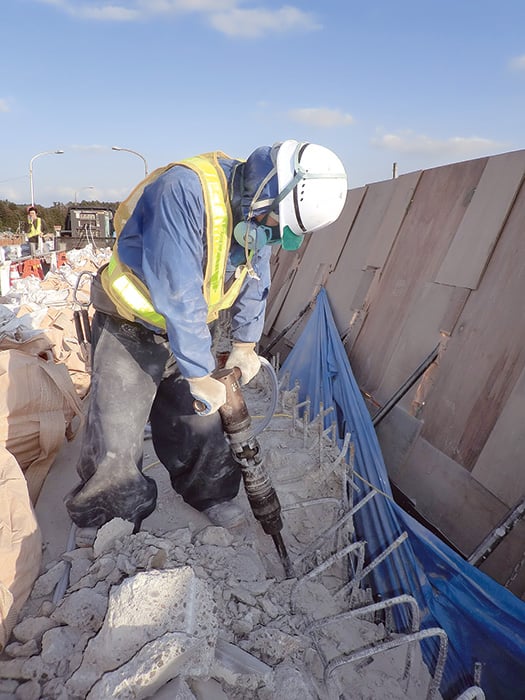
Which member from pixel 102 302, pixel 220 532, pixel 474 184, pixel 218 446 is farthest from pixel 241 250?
pixel 474 184

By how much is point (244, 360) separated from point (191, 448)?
0.59m

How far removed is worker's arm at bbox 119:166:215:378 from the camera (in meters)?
1.99

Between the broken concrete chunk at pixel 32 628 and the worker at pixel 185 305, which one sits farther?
the worker at pixel 185 305

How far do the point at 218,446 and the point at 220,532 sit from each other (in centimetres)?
53

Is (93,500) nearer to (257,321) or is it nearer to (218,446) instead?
(218,446)

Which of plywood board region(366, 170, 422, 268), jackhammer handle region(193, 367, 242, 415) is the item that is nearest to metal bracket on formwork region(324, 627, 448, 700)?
jackhammer handle region(193, 367, 242, 415)

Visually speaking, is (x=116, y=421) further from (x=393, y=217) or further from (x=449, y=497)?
(x=393, y=217)

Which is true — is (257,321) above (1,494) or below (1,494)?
above

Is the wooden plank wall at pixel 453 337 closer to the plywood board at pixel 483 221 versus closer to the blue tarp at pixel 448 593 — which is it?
the plywood board at pixel 483 221

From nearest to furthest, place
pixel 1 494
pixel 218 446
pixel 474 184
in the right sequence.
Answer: pixel 1 494, pixel 218 446, pixel 474 184

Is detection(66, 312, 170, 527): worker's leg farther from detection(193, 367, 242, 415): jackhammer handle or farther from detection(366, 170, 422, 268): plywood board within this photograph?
detection(366, 170, 422, 268): plywood board

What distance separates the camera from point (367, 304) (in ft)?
17.3

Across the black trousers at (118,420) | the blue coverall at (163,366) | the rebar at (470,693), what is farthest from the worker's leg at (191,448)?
the rebar at (470,693)

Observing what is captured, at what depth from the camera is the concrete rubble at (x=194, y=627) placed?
5.10 ft
